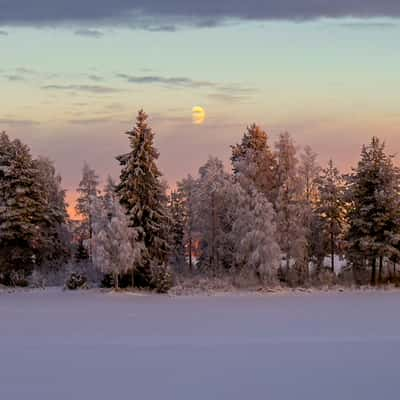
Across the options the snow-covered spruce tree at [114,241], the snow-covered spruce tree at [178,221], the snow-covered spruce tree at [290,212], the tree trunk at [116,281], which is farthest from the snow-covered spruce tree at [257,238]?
the snow-covered spruce tree at [178,221]

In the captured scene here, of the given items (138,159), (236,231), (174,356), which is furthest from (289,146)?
(174,356)

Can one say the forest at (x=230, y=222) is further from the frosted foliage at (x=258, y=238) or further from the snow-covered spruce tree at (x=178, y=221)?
the snow-covered spruce tree at (x=178, y=221)

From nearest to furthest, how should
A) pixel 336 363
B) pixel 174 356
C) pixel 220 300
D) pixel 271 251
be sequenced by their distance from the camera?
pixel 336 363
pixel 174 356
pixel 220 300
pixel 271 251

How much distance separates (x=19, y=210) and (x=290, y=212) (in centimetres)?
1834

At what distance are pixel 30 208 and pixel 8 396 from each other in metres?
31.9

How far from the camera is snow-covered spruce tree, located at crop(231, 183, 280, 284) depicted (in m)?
40.8

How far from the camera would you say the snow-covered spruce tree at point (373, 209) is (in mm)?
41578

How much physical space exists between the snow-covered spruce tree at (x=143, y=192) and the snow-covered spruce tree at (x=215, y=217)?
610 centimetres

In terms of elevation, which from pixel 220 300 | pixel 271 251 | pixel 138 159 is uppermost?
pixel 138 159

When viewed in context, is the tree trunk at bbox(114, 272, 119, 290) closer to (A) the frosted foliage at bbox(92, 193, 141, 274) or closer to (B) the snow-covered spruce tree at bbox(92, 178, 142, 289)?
(B) the snow-covered spruce tree at bbox(92, 178, 142, 289)

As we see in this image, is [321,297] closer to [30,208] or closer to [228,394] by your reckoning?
[30,208]

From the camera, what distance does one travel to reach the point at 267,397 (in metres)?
13.0

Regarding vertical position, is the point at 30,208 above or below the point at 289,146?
below

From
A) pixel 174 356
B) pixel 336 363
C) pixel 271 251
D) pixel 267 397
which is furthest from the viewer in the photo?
pixel 271 251
